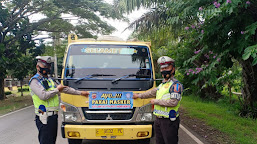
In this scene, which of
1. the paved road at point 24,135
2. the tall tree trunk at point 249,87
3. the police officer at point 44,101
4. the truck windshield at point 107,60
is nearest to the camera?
the police officer at point 44,101

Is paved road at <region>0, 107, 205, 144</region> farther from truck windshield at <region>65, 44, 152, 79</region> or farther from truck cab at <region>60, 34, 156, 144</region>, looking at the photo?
truck windshield at <region>65, 44, 152, 79</region>

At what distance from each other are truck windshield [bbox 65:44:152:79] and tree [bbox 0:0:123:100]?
7384 mm

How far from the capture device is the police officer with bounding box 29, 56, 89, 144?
3.37 meters

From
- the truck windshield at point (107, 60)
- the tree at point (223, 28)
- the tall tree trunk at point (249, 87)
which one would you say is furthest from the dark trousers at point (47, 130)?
the tall tree trunk at point (249, 87)

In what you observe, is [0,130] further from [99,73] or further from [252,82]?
[252,82]

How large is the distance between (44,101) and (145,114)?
5.74ft

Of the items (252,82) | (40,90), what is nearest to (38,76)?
(40,90)

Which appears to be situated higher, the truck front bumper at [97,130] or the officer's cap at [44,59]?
the officer's cap at [44,59]

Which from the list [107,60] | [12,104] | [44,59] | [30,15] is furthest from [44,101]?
[30,15]

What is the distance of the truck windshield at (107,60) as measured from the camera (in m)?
4.34

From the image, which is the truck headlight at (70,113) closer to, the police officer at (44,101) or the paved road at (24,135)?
the police officer at (44,101)

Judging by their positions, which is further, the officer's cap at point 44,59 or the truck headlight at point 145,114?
the truck headlight at point 145,114

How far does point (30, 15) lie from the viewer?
47.7 feet

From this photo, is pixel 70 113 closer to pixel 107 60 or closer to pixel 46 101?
pixel 46 101
